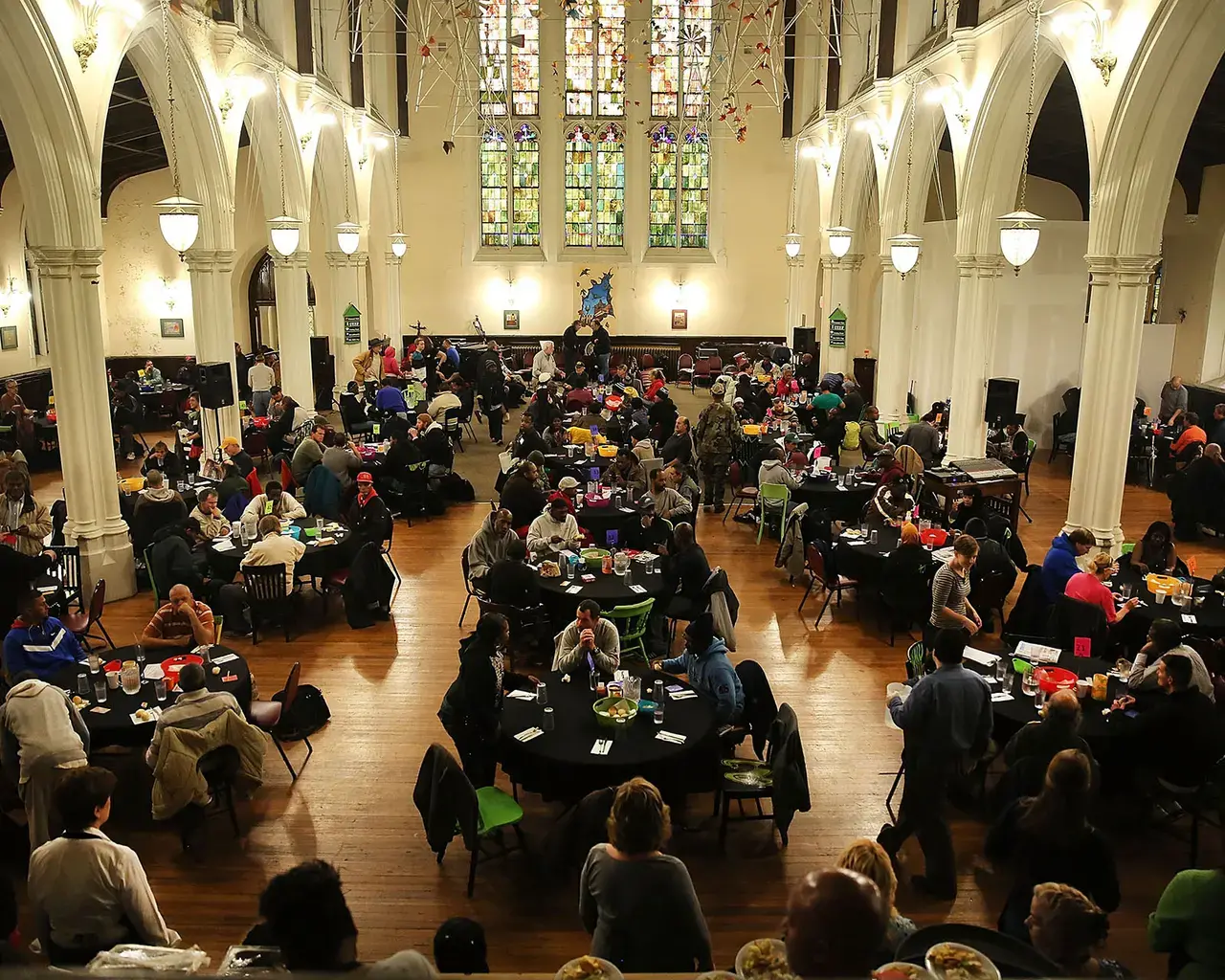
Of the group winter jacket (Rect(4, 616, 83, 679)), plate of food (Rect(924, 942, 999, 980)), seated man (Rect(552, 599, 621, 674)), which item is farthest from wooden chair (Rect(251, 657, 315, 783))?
plate of food (Rect(924, 942, 999, 980))

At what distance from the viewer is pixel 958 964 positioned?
3238mm

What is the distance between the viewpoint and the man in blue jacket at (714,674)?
19.8ft

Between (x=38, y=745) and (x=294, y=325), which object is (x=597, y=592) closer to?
(x=38, y=745)

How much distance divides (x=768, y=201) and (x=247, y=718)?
2138cm

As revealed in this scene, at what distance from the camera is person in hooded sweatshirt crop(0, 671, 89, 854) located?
17.2ft

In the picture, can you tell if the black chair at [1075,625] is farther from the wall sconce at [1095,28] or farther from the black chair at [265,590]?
the black chair at [265,590]

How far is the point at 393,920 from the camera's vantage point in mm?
5184

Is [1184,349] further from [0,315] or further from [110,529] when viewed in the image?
[0,315]

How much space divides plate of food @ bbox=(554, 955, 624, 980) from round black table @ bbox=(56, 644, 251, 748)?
12.8ft

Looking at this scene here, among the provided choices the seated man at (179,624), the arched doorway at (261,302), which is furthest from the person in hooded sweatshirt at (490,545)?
the arched doorway at (261,302)

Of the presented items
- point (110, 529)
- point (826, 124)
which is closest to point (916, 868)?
point (110, 529)

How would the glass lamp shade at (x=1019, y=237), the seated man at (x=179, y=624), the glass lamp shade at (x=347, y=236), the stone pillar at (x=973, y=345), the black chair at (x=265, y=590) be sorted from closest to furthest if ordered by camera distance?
the seated man at (x=179, y=624) < the black chair at (x=265, y=590) < the glass lamp shade at (x=1019, y=237) < the stone pillar at (x=973, y=345) < the glass lamp shade at (x=347, y=236)

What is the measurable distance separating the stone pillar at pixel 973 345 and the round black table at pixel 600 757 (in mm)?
8675

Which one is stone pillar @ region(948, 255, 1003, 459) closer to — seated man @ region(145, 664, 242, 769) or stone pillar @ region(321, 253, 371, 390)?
seated man @ region(145, 664, 242, 769)
